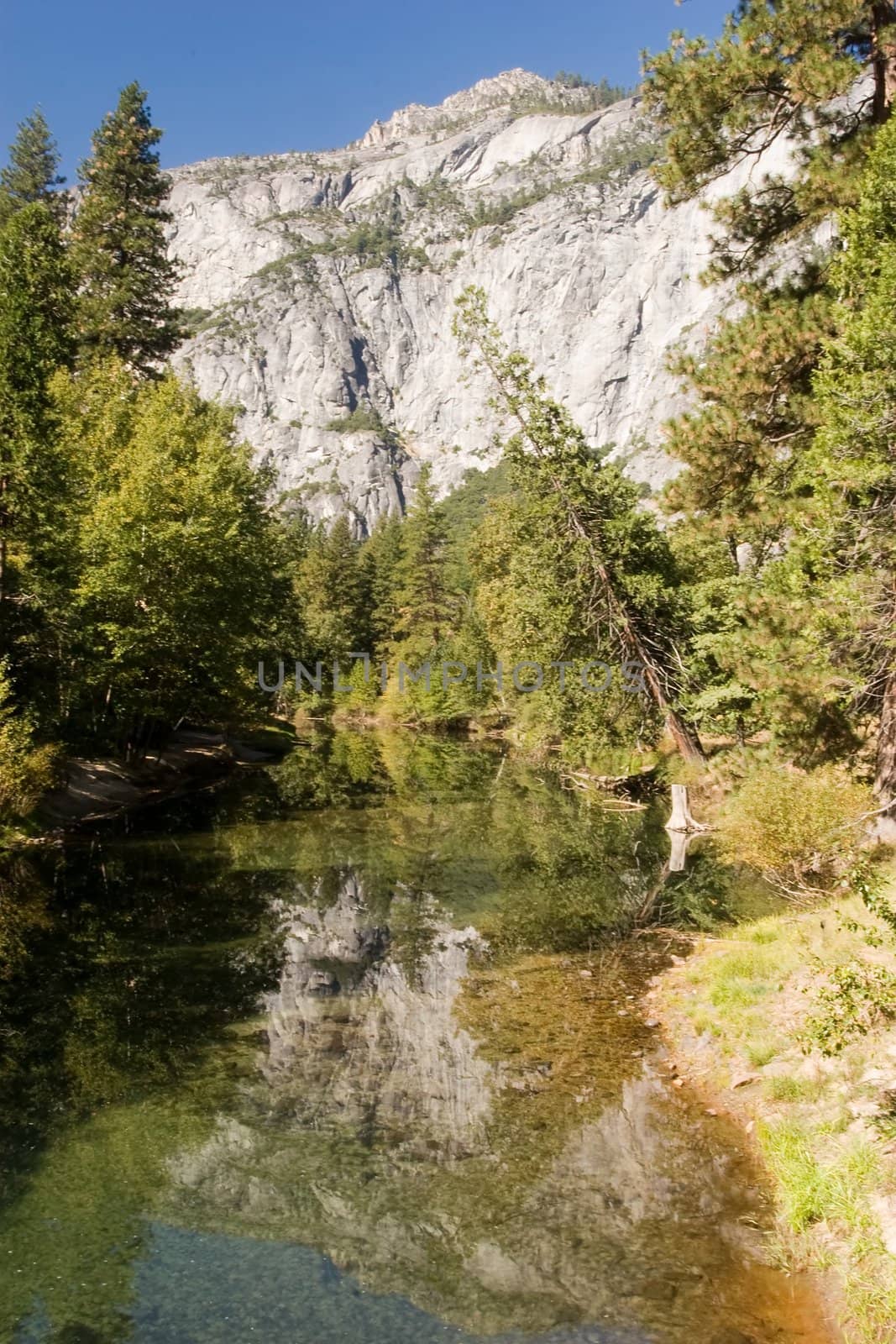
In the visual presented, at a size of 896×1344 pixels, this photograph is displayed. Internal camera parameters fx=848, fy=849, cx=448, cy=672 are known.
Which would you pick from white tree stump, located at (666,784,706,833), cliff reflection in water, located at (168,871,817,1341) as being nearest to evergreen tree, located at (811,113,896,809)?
cliff reflection in water, located at (168,871,817,1341)

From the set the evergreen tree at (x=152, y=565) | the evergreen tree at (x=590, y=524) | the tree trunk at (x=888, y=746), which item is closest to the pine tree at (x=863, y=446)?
the tree trunk at (x=888, y=746)

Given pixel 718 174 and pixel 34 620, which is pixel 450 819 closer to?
pixel 34 620

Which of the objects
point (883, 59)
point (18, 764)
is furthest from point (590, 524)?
point (18, 764)

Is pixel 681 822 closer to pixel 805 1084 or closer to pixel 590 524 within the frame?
pixel 590 524

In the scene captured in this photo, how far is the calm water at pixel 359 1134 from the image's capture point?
19.7 feet

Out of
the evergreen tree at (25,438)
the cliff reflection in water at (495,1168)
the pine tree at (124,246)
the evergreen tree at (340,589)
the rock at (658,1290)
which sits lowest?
the rock at (658,1290)

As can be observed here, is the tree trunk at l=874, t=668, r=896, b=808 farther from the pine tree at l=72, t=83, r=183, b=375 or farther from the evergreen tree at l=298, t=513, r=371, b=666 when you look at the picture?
the evergreen tree at l=298, t=513, r=371, b=666

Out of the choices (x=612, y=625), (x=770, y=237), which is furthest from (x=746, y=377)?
(x=612, y=625)

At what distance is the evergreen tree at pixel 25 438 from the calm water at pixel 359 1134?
8438 millimetres

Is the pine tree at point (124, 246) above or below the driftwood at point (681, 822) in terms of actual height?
above

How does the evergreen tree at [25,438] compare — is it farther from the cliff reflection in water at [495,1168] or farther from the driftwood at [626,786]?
the driftwood at [626,786]

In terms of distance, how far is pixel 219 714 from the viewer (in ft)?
132

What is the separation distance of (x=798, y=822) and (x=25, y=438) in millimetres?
19705

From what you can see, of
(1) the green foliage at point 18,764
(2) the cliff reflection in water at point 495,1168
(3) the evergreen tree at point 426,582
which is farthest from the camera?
(3) the evergreen tree at point 426,582
